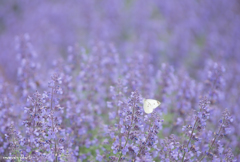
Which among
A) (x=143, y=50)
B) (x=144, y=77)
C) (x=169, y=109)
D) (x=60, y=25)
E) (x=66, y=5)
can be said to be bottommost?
(x=169, y=109)

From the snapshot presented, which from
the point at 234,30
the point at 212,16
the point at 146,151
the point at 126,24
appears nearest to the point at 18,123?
the point at 146,151

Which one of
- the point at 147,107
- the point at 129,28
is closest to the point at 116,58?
the point at 147,107

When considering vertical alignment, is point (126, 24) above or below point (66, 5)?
below

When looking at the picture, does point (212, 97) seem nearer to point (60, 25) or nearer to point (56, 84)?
point (56, 84)

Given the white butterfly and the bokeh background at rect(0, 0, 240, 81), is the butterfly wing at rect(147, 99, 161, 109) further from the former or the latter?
the bokeh background at rect(0, 0, 240, 81)

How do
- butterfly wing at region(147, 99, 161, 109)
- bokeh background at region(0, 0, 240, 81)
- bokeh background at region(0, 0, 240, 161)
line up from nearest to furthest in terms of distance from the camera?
butterfly wing at region(147, 99, 161, 109), bokeh background at region(0, 0, 240, 161), bokeh background at region(0, 0, 240, 81)

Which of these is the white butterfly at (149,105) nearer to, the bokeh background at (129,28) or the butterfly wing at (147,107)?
the butterfly wing at (147,107)

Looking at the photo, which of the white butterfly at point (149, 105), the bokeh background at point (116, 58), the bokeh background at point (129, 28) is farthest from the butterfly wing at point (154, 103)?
the bokeh background at point (129, 28)

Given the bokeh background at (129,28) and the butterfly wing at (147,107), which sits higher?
the bokeh background at (129,28)

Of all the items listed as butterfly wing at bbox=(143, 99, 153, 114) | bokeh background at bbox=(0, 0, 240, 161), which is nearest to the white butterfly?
butterfly wing at bbox=(143, 99, 153, 114)

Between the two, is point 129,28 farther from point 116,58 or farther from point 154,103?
point 154,103

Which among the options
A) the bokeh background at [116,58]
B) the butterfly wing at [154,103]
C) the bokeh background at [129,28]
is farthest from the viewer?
the bokeh background at [129,28]
